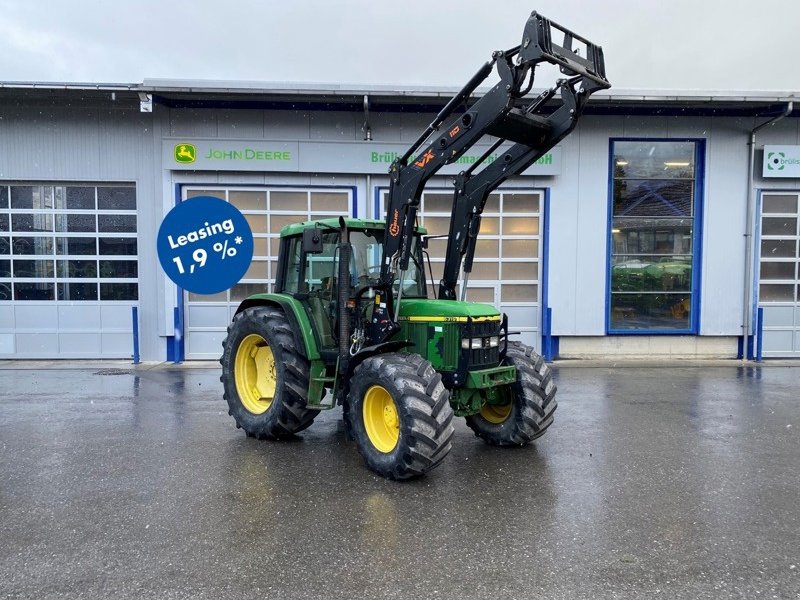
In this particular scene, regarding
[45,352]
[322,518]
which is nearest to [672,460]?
[322,518]

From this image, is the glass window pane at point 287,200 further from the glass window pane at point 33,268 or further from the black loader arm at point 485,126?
the black loader arm at point 485,126

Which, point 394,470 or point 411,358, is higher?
point 411,358

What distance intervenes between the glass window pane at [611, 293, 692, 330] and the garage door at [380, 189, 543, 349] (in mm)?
1838

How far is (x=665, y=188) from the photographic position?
42.0ft

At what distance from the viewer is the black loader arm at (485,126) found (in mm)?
4547

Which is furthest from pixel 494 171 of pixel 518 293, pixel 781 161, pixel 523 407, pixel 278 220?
pixel 781 161

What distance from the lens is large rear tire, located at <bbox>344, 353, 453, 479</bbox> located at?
A: 458cm

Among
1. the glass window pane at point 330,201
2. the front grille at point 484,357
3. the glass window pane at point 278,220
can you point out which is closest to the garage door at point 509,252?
the glass window pane at point 330,201

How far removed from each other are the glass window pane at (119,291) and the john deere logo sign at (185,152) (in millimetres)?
2795

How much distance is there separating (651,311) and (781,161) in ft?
13.7

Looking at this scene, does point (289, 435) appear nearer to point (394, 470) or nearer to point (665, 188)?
point (394, 470)

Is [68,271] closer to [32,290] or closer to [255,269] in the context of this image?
[32,290]

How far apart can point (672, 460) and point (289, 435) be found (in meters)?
3.81

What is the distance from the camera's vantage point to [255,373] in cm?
675
